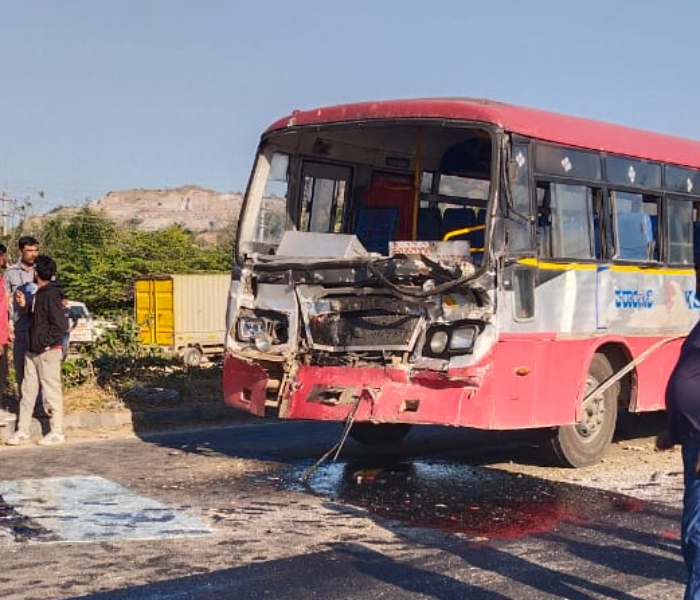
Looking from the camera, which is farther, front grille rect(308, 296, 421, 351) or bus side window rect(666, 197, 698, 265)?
bus side window rect(666, 197, 698, 265)

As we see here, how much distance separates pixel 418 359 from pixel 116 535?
2889 millimetres

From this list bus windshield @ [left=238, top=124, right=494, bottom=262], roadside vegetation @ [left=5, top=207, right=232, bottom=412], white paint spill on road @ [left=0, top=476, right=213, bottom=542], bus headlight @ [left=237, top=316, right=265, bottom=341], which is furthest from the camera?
roadside vegetation @ [left=5, top=207, right=232, bottom=412]

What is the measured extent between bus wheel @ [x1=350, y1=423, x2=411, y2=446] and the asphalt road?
38cm

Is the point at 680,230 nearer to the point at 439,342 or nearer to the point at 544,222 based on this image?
the point at 544,222

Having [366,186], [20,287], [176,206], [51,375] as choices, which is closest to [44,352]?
[51,375]

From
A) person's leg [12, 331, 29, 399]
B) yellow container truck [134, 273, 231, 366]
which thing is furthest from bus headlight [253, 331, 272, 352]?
yellow container truck [134, 273, 231, 366]

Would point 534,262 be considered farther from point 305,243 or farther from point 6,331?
point 6,331

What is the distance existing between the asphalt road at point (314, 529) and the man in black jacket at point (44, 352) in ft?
1.17

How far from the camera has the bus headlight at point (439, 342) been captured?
28.8 feet

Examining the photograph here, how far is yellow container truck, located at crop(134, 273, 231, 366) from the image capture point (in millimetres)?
33344

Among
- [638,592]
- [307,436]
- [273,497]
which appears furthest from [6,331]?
[638,592]

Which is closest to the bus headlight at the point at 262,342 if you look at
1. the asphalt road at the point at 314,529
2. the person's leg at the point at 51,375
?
the asphalt road at the point at 314,529

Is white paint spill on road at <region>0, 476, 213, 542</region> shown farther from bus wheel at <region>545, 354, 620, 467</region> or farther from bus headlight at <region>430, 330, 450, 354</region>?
bus wheel at <region>545, 354, 620, 467</region>

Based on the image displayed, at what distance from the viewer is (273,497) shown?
27.5 ft
